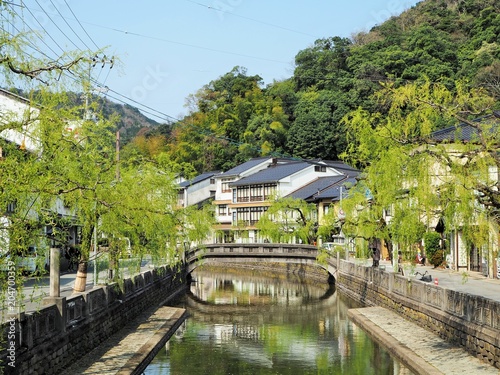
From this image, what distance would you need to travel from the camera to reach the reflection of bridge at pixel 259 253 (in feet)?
185

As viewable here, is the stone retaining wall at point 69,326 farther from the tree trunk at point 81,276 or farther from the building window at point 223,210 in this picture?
the building window at point 223,210

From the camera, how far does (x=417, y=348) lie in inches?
949

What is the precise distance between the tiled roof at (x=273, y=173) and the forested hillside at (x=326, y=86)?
4737mm

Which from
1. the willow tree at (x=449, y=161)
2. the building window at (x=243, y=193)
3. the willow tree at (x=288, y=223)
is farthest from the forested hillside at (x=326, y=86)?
the willow tree at (x=449, y=161)

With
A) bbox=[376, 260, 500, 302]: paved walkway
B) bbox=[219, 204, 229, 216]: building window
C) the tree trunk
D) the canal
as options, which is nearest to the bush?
bbox=[376, 260, 500, 302]: paved walkway

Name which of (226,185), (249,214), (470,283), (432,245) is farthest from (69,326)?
(226,185)

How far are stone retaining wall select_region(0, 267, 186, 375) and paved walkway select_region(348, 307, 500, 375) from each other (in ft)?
34.4

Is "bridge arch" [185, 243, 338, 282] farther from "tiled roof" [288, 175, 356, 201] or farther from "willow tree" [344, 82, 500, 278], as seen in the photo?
"willow tree" [344, 82, 500, 278]

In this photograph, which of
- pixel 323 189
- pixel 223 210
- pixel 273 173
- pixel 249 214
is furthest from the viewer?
pixel 223 210

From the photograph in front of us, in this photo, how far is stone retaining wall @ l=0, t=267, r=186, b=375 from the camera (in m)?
16.3

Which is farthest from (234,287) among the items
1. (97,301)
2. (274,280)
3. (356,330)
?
(97,301)

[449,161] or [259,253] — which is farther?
[259,253]

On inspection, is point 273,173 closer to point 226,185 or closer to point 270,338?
point 226,185

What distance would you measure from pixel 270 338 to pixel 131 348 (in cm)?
785
